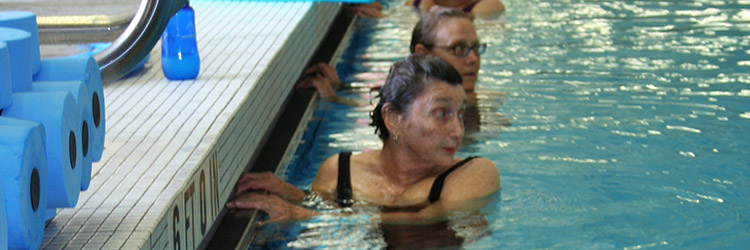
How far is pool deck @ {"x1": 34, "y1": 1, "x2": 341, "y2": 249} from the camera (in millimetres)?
2527

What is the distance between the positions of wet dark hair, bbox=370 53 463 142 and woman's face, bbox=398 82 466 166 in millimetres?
21

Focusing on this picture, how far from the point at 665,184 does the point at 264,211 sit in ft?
5.23

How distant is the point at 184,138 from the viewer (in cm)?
340

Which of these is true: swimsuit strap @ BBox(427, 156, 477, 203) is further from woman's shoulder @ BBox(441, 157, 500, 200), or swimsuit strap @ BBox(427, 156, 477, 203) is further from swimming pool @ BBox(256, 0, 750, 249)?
swimming pool @ BBox(256, 0, 750, 249)

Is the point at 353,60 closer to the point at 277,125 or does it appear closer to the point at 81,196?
the point at 277,125

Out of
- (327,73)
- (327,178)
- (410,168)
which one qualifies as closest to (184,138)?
(327,178)

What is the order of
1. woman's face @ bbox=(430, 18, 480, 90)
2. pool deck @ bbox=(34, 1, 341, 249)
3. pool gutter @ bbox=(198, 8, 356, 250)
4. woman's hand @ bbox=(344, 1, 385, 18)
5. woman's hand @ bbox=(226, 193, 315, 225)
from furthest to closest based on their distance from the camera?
woman's hand @ bbox=(344, 1, 385, 18), woman's face @ bbox=(430, 18, 480, 90), woman's hand @ bbox=(226, 193, 315, 225), pool gutter @ bbox=(198, 8, 356, 250), pool deck @ bbox=(34, 1, 341, 249)

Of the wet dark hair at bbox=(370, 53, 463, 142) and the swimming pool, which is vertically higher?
the wet dark hair at bbox=(370, 53, 463, 142)

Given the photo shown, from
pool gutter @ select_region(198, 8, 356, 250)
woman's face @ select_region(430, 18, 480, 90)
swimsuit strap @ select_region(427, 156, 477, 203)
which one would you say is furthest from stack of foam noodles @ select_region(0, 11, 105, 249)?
woman's face @ select_region(430, 18, 480, 90)

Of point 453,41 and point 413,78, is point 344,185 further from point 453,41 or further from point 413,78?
point 453,41

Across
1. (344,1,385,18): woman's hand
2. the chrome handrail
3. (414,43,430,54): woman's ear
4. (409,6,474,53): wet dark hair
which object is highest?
the chrome handrail

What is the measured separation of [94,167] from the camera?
119 inches

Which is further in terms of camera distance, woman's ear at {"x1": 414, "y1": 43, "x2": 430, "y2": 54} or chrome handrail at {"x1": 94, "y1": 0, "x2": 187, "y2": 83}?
woman's ear at {"x1": 414, "y1": 43, "x2": 430, "y2": 54}

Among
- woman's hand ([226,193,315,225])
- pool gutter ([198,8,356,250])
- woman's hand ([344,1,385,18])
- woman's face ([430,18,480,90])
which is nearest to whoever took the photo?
pool gutter ([198,8,356,250])
